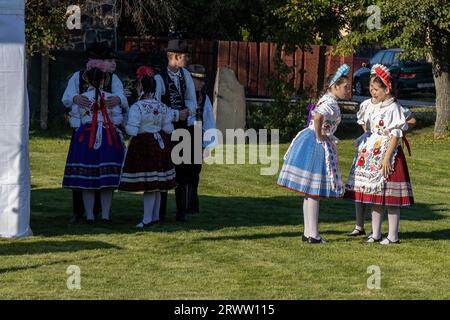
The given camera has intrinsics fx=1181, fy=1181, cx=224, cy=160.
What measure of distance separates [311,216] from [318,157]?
1.98 feet

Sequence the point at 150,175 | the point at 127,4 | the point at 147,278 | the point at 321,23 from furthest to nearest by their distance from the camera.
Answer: the point at 127,4 < the point at 321,23 < the point at 150,175 < the point at 147,278

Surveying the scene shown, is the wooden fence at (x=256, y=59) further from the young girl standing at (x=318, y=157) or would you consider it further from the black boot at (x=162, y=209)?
the young girl standing at (x=318, y=157)

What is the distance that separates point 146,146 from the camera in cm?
1272

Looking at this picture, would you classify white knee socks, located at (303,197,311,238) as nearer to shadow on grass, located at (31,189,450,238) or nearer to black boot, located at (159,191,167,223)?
shadow on grass, located at (31,189,450,238)

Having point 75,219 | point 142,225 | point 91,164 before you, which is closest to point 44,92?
point 75,219

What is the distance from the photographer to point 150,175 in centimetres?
1274

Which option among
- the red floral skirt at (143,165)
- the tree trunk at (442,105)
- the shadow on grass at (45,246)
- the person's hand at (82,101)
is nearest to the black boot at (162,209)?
the red floral skirt at (143,165)

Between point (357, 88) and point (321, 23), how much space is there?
13.2 meters

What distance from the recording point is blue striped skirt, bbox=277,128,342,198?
38.0 feet

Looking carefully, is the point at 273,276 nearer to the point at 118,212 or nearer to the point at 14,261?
the point at 14,261

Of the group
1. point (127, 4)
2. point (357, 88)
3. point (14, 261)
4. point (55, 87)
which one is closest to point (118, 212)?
point (14, 261)

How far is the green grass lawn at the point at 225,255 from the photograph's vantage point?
9.34m

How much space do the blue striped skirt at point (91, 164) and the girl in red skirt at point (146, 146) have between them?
20cm

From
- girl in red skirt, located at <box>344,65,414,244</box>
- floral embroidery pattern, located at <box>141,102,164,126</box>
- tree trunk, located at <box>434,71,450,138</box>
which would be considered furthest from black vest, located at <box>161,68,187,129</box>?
tree trunk, located at <box>434,71,450,138</box>
